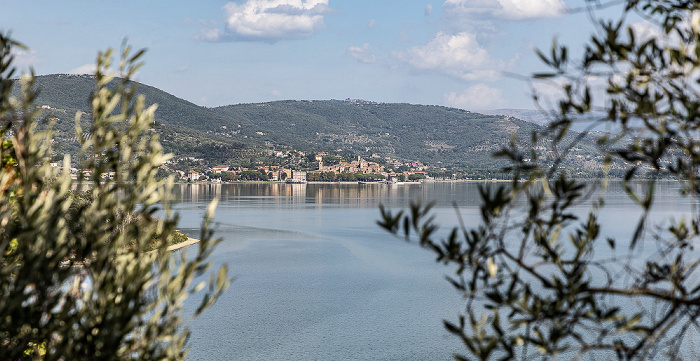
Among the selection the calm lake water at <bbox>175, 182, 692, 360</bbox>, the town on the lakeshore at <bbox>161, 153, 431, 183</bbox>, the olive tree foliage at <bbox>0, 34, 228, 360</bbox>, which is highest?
the town on the lakeshore at <bbox>161, 153, 431, 183</bbox>

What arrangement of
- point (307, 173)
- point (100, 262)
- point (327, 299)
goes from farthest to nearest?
point (307, 173), point (327, 299), point (100, 262)

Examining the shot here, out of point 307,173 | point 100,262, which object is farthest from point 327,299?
point 307,173

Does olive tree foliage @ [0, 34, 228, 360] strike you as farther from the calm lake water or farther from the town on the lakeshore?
the town on the lakeshore

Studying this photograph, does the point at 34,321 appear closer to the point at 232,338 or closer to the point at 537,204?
the point at 537,204

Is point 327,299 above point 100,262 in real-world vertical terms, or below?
below

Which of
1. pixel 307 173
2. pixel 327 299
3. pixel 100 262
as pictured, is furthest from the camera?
pixel 307 173

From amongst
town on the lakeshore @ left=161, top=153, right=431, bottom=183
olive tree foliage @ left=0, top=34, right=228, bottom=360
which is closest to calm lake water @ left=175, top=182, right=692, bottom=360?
olive tree foliage @ left=0, top=34, right=228, bottom=360

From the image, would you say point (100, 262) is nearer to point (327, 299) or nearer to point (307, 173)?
point (327, 299)

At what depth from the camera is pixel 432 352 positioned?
18.3 m

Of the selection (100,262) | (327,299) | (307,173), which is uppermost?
(307,173)

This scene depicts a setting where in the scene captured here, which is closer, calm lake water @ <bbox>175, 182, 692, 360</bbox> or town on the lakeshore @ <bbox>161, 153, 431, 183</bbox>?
calm lake water @ <bbox>175, 182, 692, 360</bbox>

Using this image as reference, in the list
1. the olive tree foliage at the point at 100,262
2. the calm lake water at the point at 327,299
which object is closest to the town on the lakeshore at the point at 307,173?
the calm lake water at the point at 327,299

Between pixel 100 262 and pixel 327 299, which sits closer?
pixel 100 262

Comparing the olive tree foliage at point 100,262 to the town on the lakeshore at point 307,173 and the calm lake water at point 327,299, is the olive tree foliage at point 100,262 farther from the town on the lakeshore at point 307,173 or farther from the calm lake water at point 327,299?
the town on the lakeshore at point 307,173
